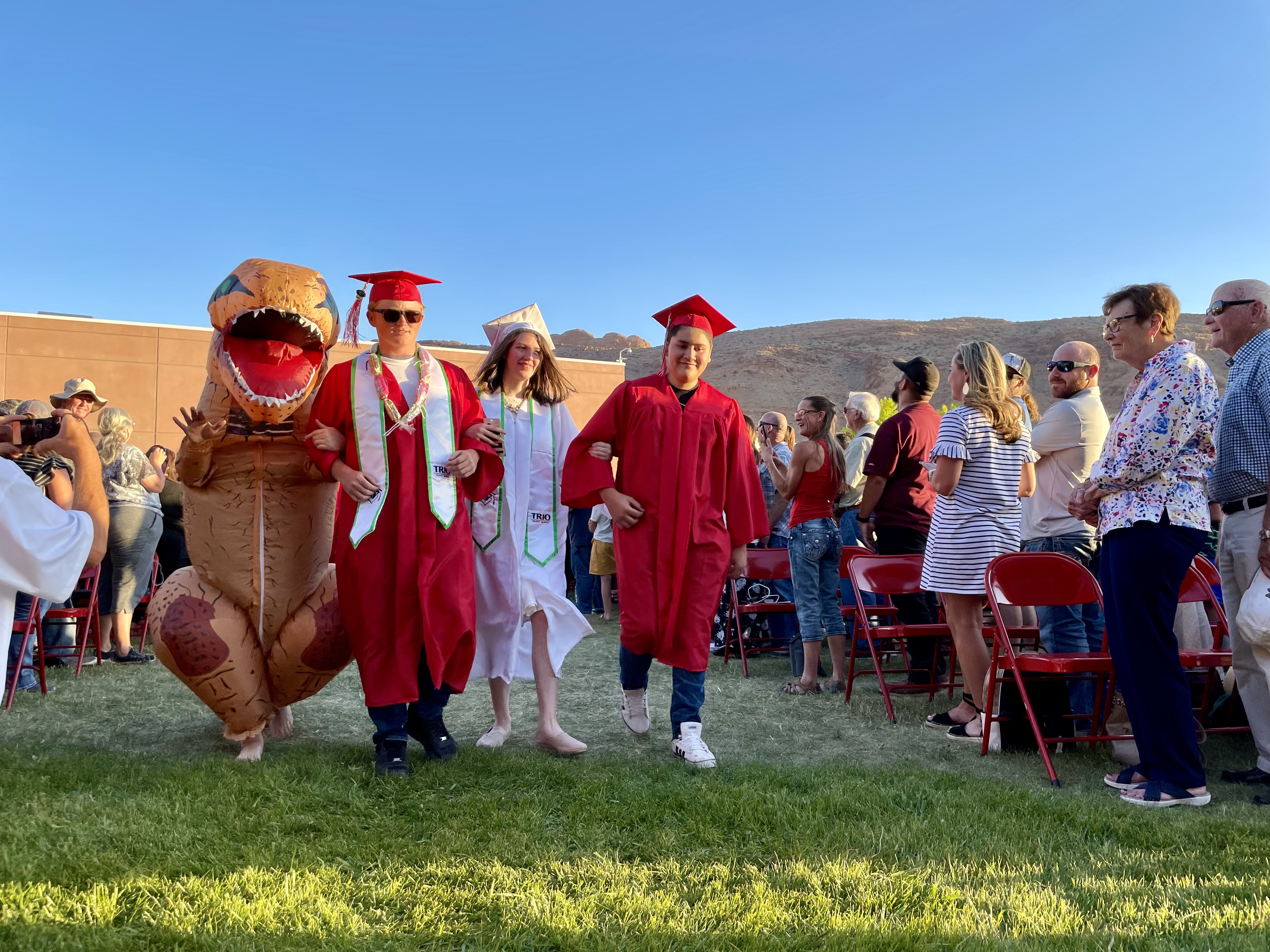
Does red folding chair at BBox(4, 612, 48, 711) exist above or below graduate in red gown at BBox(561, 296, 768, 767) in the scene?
below

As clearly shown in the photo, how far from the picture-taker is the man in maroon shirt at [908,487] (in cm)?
608

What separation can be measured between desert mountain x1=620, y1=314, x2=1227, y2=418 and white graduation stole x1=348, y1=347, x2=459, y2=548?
45979 mm

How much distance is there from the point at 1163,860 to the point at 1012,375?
3.39 meters

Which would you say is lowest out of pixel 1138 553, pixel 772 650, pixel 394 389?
pixel 772 650

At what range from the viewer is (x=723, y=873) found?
2893 mm

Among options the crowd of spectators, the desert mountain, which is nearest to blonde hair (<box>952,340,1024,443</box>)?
the crowd of spectators

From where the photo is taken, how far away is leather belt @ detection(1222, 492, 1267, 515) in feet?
13.1

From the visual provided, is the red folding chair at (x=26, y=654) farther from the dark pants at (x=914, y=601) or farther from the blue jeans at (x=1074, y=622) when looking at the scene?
the blue jeans at (x=1074, y=622)

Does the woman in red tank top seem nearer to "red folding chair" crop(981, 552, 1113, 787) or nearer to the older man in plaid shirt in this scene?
"red folding chair" crop(981, 552, 1113, 787)

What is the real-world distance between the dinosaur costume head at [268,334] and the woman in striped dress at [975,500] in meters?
3.11

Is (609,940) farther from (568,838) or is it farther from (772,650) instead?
(772,650)

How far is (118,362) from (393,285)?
2018 cm

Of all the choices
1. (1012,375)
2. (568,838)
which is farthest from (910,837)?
(1012,375)

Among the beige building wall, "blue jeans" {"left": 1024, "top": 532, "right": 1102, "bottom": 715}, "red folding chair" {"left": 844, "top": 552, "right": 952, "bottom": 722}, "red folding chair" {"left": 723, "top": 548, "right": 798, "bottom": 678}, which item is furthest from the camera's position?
the beige building wall
